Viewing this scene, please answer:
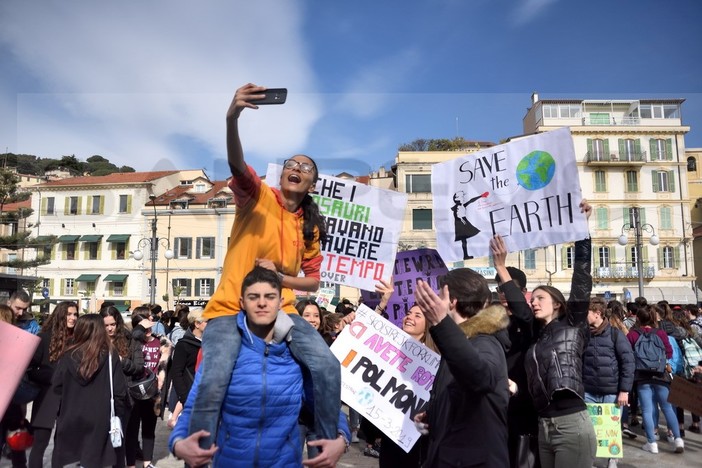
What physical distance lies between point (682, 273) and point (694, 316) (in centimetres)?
3805

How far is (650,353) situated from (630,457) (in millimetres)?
1658

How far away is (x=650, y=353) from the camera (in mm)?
8555

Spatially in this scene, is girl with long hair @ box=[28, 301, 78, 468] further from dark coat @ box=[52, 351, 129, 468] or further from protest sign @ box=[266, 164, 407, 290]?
protest sign @ box=[266, 164, 407, 290]

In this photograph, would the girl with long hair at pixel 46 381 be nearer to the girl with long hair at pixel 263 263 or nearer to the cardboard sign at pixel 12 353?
the girl with long hair at pixel 263 263

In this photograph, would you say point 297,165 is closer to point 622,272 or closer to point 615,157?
point 622,272

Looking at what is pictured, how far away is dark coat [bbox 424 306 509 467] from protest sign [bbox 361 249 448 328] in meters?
2.87

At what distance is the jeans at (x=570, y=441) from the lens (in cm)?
405

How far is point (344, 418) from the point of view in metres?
2.97

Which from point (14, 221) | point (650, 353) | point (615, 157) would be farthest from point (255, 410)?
point (615, 157)

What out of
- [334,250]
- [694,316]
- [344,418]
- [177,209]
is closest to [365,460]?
[334,250]

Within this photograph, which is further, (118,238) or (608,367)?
(118,238)

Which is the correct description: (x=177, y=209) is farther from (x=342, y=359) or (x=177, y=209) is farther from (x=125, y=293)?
(x=342, y=359)

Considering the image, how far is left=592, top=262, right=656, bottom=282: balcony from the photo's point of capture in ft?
143

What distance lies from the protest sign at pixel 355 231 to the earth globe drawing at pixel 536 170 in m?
1.40
